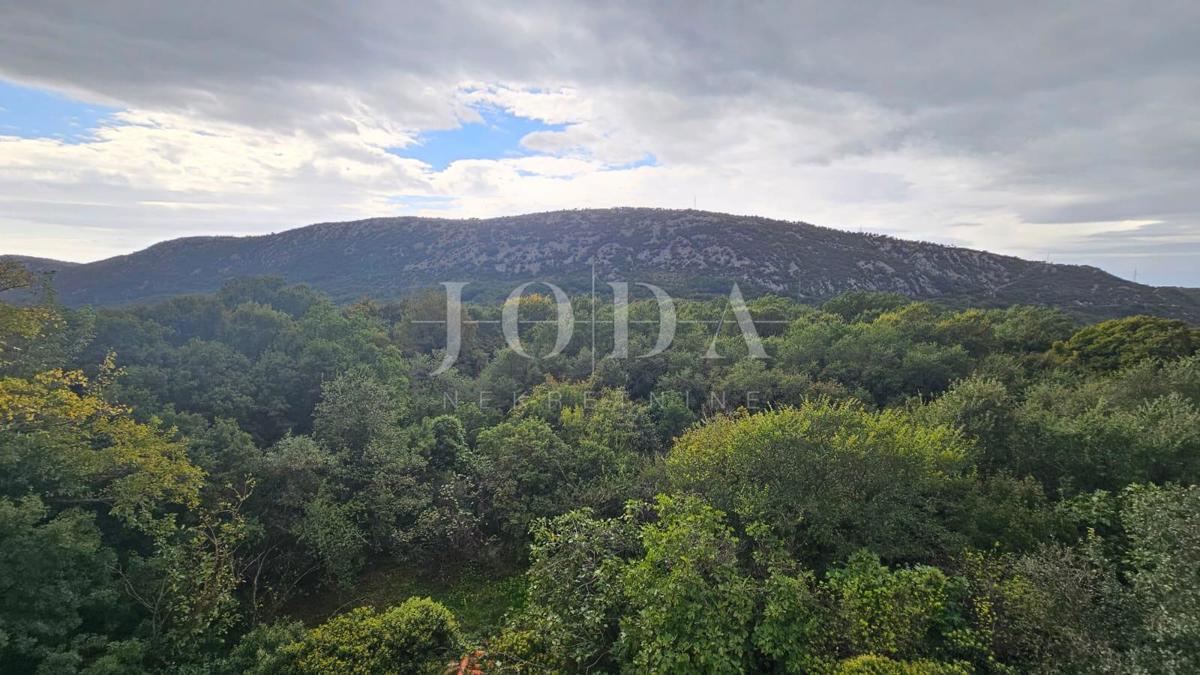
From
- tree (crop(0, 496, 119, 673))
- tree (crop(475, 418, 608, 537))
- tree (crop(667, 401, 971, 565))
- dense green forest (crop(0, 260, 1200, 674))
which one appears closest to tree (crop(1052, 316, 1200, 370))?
dense green forest (crop(0, 260, 1200, 674))

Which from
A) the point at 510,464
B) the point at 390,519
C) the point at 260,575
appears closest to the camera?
the point at 260,575

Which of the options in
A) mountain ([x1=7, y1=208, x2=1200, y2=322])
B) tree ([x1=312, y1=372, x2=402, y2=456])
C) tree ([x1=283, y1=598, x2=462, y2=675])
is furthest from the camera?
mountain ([x1=7, y1=208, x2=1200, y2=322])

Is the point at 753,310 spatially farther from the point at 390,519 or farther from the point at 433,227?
the point at 433,227

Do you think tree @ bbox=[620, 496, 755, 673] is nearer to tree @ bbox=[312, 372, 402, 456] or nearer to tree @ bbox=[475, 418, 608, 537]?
tree @ bbox=[475, 418, 608, 537]

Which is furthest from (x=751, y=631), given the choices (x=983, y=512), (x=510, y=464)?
(x=510, y=464)

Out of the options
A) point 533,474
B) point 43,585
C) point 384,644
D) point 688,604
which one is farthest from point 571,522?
point 43,585

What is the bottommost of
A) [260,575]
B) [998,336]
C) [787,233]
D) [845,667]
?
[260,575]

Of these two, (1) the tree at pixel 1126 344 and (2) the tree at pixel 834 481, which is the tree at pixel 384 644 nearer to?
(2) the tree at pixel 834 481
